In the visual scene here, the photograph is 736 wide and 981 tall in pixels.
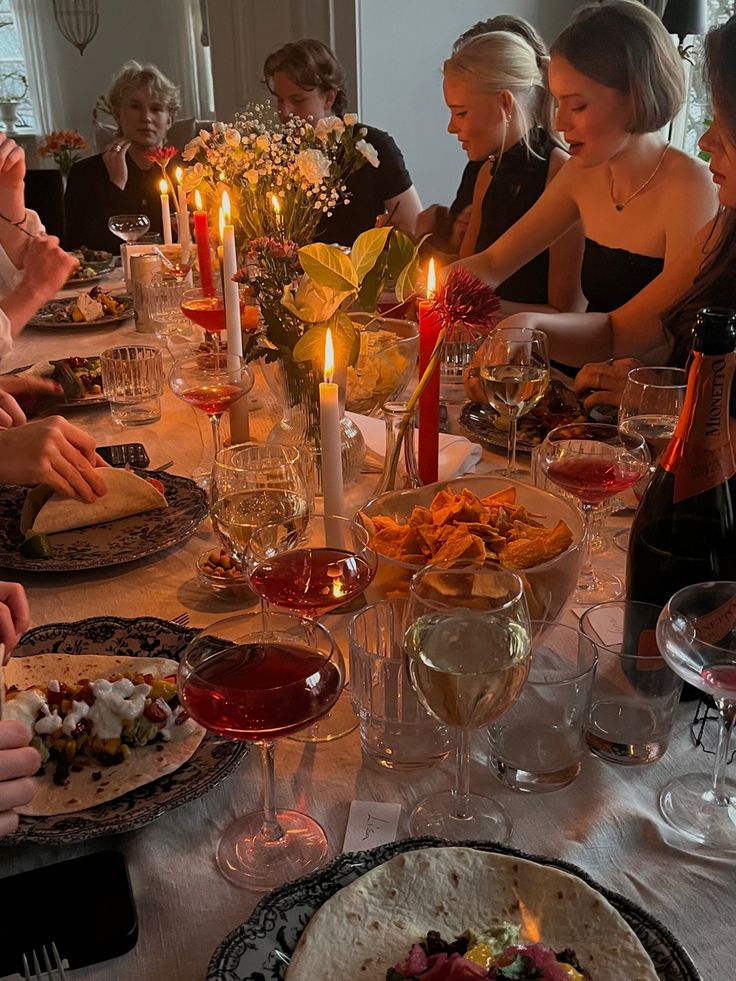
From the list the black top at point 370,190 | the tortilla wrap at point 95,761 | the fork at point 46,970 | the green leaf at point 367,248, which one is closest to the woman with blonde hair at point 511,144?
the black top at point 370,190

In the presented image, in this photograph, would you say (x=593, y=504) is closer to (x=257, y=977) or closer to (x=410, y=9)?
(x=257, y=977)

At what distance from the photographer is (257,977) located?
62 centimetres

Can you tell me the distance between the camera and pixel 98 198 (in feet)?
14.5

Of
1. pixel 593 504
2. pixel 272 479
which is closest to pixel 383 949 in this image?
pixel 272 479

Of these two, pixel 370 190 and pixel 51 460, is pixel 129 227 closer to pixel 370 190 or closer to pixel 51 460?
pixel 370 190

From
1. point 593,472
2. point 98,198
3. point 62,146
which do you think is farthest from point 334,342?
point 62,146

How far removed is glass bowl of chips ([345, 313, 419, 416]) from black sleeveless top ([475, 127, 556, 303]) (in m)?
1.72

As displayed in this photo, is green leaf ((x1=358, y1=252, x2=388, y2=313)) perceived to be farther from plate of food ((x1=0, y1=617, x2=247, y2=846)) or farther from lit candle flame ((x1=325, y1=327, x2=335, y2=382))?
plate of food ((x1=0, y1=617, x2=247, y2=846))

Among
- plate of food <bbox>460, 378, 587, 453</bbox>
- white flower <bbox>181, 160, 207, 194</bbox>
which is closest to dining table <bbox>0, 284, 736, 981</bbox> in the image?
plate of food <bbox>460, 378, 587, 453</bbox>

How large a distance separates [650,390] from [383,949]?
0.94 m

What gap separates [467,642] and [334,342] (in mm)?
640

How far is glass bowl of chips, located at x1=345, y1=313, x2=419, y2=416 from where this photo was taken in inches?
53.8

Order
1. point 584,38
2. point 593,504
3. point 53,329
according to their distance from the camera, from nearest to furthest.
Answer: point 593,504
point 584,38
point 53,329

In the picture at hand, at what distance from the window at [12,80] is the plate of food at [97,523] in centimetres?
562
